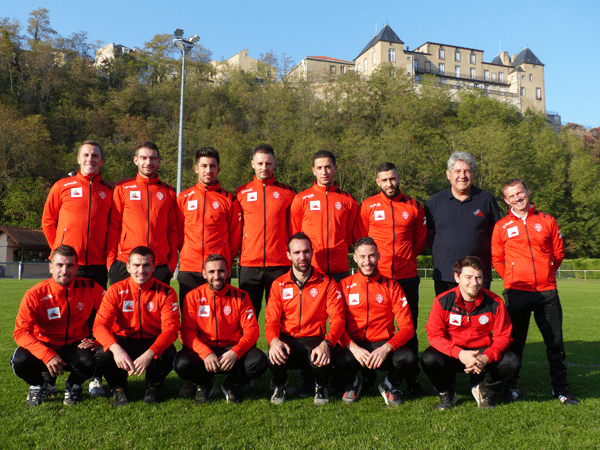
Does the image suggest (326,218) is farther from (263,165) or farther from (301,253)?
(263,165)

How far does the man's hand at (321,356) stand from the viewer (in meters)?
4.11

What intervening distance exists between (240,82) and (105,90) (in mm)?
15479

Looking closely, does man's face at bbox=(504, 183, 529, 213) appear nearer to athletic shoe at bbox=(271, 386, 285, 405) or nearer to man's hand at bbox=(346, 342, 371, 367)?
man's hand at bbox=(346, 342, 371, 367)

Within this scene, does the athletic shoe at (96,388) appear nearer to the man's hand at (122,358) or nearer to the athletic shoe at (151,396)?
the athletic shoe at (151,396)

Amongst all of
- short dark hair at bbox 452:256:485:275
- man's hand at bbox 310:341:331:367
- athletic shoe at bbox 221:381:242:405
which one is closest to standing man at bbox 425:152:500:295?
short dark hair at bbox 452:256:485:275

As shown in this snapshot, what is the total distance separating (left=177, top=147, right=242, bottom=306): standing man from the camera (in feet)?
16.0

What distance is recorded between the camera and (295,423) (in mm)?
3666

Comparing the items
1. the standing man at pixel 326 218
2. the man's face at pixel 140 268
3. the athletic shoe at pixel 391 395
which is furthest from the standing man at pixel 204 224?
the athletic shoe at pixel 391 395

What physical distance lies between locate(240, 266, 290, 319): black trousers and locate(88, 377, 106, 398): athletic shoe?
158cm

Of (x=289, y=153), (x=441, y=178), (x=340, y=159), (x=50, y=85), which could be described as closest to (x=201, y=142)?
(x=289, y=153)

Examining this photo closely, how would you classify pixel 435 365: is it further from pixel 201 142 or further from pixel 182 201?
pixel 201 142

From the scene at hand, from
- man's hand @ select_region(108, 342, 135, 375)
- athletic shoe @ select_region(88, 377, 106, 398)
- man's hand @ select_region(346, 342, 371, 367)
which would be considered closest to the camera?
man's hand @ select_region(108, 342, 135, 375)

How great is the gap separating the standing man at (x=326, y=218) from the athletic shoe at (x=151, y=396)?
6.24 feet

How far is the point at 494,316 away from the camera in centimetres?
421
